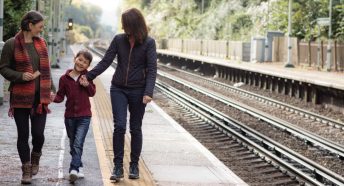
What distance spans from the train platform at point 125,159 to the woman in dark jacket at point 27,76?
1.89 feet

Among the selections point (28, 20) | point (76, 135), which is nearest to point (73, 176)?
point (76, 135)

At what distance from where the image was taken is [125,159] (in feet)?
32.2

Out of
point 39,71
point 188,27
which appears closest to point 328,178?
point 39,71

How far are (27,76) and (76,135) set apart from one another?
0.93 metres

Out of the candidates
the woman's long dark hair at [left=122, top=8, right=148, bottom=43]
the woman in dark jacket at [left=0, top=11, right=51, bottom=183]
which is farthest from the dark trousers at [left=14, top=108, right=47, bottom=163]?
Result: the woman's long dark hair at [left=122, top=8, right=148, bottom=43]

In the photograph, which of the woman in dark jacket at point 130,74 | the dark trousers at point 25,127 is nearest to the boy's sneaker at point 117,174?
the woman in dark jacket at point 130,74

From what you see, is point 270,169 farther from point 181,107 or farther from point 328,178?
point 181,107

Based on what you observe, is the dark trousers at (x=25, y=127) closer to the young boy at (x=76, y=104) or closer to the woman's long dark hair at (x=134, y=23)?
the young boy at (x=76, y=104)

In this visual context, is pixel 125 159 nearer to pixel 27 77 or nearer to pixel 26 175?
pixel 26 175

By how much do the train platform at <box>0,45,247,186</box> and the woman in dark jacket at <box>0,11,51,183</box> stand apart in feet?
1.89

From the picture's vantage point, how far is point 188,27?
75.4m

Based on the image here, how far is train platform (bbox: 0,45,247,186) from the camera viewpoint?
8367 millimetres

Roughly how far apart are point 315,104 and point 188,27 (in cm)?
5309

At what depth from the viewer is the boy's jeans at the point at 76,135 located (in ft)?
26.4
